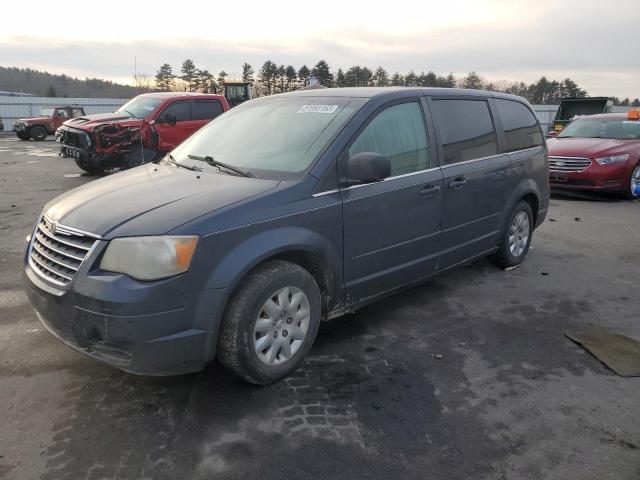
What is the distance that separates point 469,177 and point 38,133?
87.0ft

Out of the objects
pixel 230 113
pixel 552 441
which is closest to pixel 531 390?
pixel 552 441

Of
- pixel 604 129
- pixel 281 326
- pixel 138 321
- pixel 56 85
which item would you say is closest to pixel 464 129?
pixel 281 326

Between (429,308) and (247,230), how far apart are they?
2.17 meters

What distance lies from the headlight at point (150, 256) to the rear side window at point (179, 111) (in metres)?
10.1

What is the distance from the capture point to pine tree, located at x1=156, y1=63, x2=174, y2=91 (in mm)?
61619

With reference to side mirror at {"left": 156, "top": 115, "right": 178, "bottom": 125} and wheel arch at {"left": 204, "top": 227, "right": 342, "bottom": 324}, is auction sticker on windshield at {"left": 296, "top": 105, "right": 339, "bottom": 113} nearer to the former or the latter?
wheel arch at {"left": 204, "top": 227, "right": 342, "bottom": 324}

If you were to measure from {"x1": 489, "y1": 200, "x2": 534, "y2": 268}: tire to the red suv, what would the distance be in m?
4.71

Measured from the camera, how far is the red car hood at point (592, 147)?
942 cm

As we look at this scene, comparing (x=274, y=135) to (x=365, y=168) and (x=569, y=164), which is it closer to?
(x=365, y=168)

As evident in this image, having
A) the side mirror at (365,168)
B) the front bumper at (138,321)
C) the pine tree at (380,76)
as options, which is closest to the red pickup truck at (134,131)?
the side mirror at (365,168)

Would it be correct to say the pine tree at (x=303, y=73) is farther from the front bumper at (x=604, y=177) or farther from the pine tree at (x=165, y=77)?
the front bumper at (x=604, y=177)

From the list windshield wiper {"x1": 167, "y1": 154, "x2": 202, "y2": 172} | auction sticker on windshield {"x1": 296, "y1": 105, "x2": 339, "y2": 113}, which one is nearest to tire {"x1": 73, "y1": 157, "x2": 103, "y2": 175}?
windshield wiper {"x1": 167, "y1": 154, "x2": 202, "y2": 172}

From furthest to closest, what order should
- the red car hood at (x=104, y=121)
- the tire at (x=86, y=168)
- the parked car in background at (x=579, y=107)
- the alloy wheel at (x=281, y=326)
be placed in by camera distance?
the parked car in background at (x=579, y=107) → the tire at (x=86, y=168) → the red car hood at (x=104, y=121) → the alloy wheel at (x=281, y=326)

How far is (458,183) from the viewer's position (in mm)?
4266
